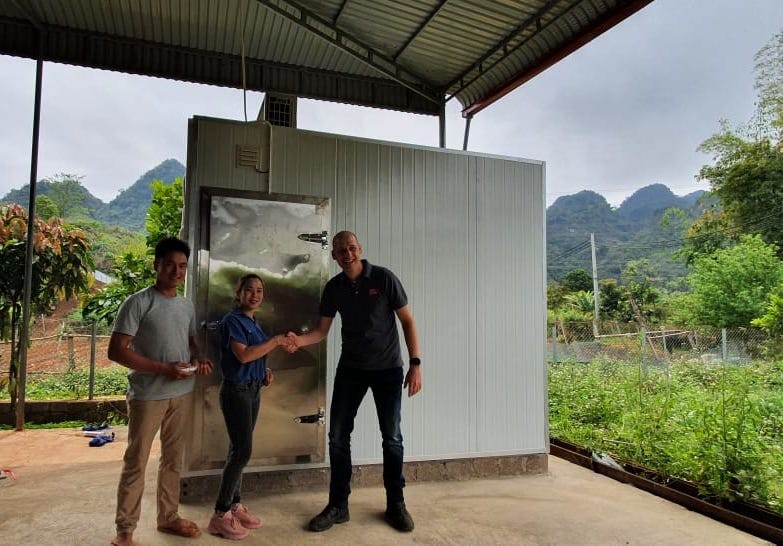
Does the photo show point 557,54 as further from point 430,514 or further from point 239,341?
point 430,514

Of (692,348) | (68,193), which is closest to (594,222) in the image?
(68,193)

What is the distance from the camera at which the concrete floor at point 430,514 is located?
9.20 feet

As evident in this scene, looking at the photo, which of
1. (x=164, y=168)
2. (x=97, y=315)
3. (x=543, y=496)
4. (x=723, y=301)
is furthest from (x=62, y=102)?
(x=543, y=496)

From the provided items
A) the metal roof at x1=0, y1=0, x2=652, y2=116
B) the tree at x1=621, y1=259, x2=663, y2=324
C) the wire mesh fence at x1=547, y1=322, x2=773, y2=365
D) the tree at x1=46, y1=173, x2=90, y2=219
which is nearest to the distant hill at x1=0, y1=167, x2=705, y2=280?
the tree at x1=46, y1=173, x2=90, y2=219

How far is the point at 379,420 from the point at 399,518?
1.82 ft

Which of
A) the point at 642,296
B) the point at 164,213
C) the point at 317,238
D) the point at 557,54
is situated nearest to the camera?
the point at 317,238

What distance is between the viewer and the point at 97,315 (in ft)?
26.2

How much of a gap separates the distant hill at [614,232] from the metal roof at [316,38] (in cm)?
2357

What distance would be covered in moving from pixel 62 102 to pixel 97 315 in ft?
185

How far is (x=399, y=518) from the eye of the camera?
9.67 ft

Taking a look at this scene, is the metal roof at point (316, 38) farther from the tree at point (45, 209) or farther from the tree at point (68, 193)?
the tree at point (68, 193)

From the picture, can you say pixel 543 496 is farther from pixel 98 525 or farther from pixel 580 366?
pixel 580 366

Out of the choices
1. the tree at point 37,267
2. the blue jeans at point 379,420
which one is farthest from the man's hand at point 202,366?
the tree at point 37,267

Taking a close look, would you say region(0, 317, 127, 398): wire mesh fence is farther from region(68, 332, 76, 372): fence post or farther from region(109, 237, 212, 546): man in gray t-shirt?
region(109, 237, 212, 546): man in gray t-shirt
